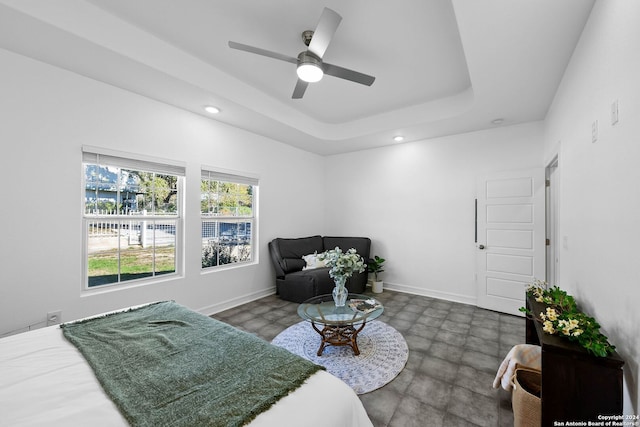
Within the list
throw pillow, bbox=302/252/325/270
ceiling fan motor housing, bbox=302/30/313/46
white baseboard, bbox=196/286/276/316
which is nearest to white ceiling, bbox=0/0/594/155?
ceiling fan motor housing, bbox=302/30/313/46

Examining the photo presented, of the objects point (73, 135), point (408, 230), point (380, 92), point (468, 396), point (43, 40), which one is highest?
point (380, 92)

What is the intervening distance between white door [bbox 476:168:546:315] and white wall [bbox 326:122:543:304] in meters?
0.20

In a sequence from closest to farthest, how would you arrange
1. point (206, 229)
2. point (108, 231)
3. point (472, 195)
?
1. point (108, 231)
2. point (206, 229)
3. point (472, 195)

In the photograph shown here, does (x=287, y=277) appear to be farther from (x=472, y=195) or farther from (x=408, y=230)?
(x=472, y=195)

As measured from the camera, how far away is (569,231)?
2256mm

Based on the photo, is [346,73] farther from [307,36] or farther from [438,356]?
[438,356]

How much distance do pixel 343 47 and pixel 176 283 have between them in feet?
10.8

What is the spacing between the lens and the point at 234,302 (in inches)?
159

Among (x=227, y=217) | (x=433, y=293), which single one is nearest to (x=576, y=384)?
(x=433, y=293)

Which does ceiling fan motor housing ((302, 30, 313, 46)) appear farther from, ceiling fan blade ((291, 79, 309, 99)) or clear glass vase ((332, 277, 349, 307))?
clear glass vase ((332, 277, 349, 307))

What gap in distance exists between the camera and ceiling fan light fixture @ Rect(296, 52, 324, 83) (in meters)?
2.28

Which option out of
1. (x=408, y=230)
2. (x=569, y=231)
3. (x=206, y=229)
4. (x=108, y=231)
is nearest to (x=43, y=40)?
(x=108, y=231)

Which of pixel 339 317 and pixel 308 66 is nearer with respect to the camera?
pixel 308 66

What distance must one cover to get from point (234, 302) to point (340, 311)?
2.01m
